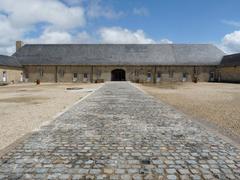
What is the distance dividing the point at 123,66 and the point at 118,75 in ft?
9.35

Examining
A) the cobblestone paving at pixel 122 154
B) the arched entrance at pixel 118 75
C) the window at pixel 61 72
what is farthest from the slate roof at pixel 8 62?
the cobblestone paving at pixel 122 154

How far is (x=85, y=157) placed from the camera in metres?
3.83

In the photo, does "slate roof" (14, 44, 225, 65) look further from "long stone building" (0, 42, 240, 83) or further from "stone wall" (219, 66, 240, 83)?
"stone wall" (219, 66, 240, 83)

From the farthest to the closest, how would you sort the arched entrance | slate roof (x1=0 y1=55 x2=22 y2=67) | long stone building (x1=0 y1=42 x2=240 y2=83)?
the arched entrance → long stone building (x1=0 y1=42 x2=240 y2=83) → slate roof (x1=0 y1=55 x2=22 y2=67)

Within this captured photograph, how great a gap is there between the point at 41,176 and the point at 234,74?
34.9 m

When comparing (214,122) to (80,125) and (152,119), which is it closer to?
(152,119)

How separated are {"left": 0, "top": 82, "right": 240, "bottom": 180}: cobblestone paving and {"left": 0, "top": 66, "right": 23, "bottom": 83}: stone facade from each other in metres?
28.9

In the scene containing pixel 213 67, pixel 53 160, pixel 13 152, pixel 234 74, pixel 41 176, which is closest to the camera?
pixel 41 176

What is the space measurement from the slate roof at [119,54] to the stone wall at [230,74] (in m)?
2.27

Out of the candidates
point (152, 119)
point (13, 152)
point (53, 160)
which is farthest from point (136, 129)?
point (13, 152)

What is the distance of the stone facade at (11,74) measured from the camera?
30.8m

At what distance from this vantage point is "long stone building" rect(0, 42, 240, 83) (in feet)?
120

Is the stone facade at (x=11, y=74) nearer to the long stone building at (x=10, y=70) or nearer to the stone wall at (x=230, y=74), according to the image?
the long stone building at (x=10, y=70)

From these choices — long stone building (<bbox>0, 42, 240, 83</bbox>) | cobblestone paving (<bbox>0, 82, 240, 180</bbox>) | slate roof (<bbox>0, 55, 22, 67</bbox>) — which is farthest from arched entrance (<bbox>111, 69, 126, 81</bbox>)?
cobblestone paving (<bbox>0, 82, 240, 180</bbox>)
